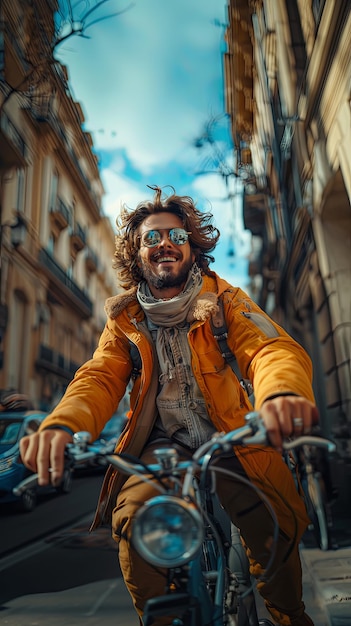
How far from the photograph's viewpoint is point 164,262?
72.3 inches

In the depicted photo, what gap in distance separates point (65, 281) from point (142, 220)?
4414mm

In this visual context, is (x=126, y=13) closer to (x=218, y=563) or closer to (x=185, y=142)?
(x=185, y=142)

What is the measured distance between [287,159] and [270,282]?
18.8 feet

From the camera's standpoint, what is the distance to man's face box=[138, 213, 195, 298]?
1843mm

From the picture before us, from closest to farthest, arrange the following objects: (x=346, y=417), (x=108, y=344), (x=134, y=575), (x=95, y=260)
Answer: (x=134, y=575) → (x=108, y=344) → (x=346, y=417) → (x=95, y=260)

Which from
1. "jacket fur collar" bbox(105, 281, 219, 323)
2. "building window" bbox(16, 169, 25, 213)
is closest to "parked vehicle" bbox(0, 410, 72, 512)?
"jacket fur collar" bbox(105, 281, 219, 323)

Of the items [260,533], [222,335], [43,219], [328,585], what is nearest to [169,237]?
[222,335]

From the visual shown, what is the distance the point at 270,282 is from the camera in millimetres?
13750

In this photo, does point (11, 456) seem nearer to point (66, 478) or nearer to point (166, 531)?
point (66, 478)

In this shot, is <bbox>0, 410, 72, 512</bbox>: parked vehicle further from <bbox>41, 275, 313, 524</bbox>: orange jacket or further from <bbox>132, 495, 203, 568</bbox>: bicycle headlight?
<bbox>132, 495, 203, 568</bbox>: bicycle headlight

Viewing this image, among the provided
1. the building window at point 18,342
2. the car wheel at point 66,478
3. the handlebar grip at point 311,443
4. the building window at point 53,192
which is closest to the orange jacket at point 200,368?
the car wheel at point 66,478

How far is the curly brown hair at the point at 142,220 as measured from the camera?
2031 mm

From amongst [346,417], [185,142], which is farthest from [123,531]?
[346,417]

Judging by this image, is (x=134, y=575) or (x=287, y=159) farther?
(x=287, y=159)
